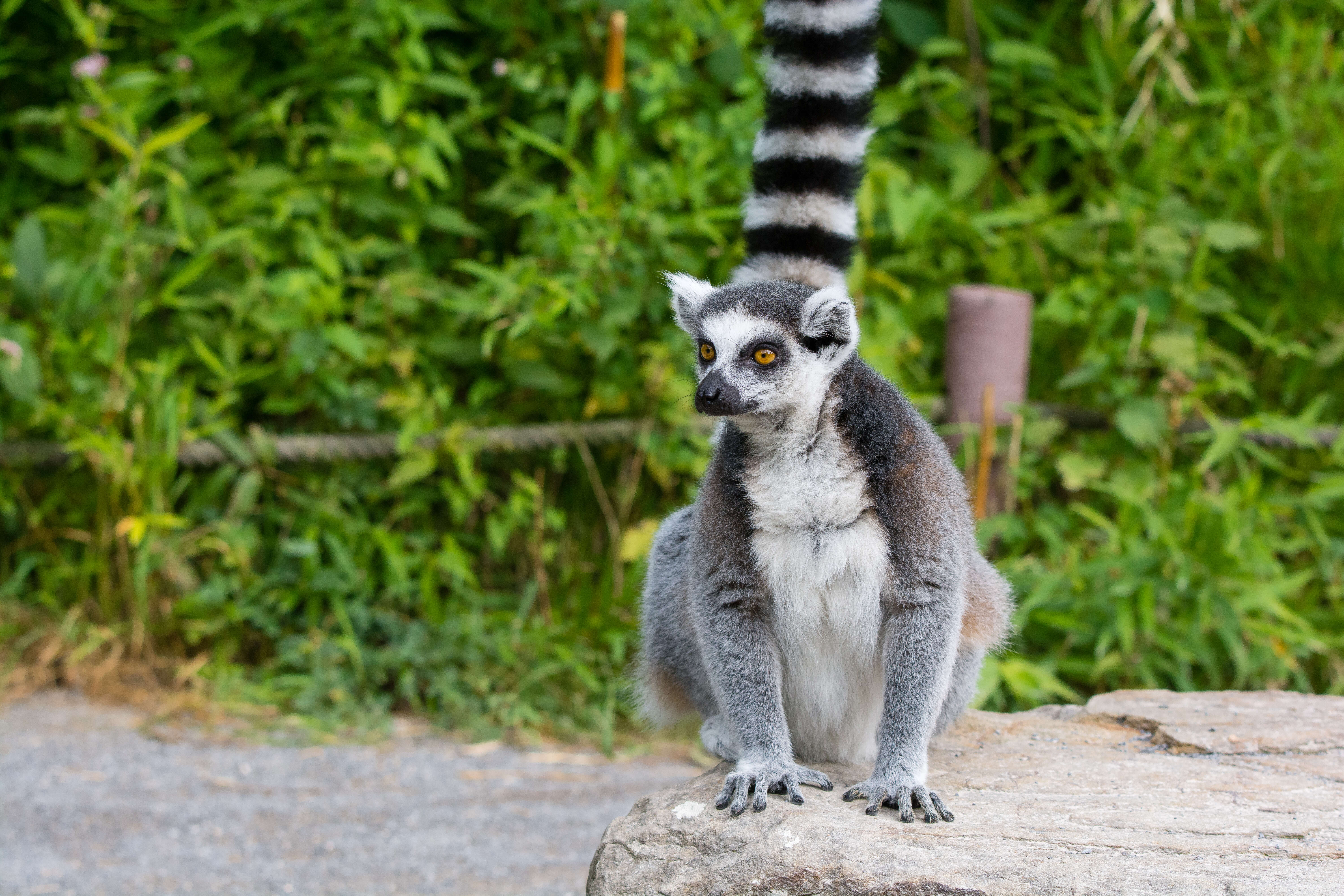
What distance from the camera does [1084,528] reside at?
4.95 m

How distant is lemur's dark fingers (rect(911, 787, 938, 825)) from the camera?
2436 mm

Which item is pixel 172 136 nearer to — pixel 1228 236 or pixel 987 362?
pixel 987 362

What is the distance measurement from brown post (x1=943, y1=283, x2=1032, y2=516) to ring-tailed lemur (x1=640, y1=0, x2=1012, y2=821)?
Result: 193 cm

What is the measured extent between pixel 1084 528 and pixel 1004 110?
2.00 metres

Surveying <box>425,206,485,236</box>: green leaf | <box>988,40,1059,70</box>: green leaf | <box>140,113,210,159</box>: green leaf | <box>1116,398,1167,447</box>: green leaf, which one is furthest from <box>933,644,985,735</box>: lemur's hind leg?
<box>140,113,210,159</box>: green leaf

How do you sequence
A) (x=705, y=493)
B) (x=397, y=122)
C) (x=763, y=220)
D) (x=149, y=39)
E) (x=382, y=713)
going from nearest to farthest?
(x=705, y=493) → (x=763, y=220) → (x=382, y=713) → (x=397, y=122) → (x=149, y=39)

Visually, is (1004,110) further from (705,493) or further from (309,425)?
(705,493)

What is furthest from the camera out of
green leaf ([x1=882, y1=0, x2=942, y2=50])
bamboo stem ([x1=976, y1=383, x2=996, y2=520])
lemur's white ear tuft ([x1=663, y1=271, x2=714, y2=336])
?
green leaf ([x1=882, y1=0, x2=942, y2=50])

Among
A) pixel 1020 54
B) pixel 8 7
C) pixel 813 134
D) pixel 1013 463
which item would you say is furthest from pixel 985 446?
pixel 8 7

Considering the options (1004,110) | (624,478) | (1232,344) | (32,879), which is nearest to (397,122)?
(624,478)

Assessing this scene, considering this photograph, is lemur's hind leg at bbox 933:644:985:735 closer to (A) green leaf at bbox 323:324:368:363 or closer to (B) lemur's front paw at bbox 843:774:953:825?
(B) lemur's front paw at bbox 843:774:953:825

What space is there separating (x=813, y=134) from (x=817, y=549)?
4.27 ft

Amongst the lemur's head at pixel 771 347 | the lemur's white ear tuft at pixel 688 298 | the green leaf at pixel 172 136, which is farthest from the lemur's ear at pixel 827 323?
the green leaf at pixel 172 136

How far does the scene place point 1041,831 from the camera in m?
2.38
